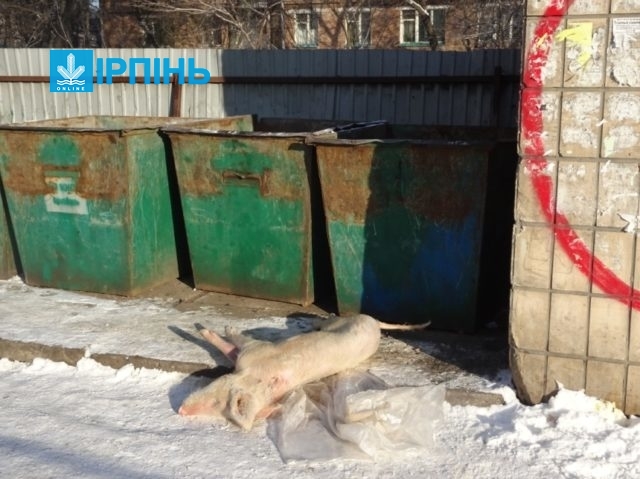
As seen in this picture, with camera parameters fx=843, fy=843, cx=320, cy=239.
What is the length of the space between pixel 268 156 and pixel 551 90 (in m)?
2.12

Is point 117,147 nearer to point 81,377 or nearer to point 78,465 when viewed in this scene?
point 81,377

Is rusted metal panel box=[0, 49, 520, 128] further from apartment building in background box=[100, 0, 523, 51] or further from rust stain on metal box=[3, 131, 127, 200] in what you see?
apartment building in background box=[100, 0, 523, 51]

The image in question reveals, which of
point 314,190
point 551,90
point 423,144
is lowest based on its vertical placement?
point 314,190

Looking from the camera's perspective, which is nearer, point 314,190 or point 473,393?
point 473,393

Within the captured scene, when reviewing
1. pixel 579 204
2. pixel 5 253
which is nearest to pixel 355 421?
pixel 579 204

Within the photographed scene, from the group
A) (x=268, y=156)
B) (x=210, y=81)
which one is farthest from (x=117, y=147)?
(x=210, y=81)

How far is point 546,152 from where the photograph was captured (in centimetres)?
404

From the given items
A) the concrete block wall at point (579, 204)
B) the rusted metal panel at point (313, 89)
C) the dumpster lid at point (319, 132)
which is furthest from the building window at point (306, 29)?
the concrete block wall at point (579, 204)

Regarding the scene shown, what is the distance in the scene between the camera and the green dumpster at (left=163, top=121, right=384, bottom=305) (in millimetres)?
5527

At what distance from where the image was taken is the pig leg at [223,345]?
15.1ft

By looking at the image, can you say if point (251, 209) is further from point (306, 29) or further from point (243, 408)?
point (306, 29)

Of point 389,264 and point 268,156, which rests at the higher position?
point 268,156

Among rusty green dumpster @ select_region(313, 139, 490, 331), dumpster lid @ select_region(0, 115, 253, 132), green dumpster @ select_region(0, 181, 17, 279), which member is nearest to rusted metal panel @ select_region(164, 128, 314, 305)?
rusty green dumpster @ select_region(313, 139, 490, 331)

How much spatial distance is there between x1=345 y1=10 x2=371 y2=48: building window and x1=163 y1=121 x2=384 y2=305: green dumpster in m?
18.8
